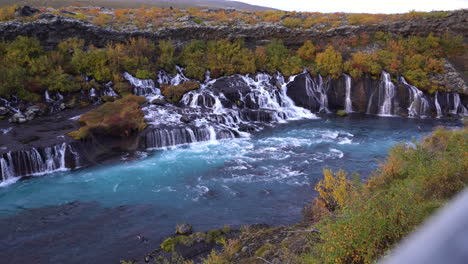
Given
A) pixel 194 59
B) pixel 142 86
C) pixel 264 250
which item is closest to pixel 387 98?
pixel 194 59

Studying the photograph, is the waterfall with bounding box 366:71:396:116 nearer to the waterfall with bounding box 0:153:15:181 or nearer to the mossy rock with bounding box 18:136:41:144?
→ the mossy rock with bounding box 18:136:41:144

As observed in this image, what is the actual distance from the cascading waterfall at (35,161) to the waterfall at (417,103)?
76.9ft

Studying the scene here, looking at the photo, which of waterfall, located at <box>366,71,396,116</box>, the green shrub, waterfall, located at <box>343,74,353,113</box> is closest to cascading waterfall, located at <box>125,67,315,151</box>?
waterfall, located at <box>343,74,353,113</box>

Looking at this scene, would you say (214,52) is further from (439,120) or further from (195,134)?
(439,120)

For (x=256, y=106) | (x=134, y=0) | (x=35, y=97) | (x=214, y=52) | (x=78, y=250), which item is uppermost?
(x=134, y=0)

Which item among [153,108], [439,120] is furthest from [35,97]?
[439,120]

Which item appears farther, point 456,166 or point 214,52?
point 214,52

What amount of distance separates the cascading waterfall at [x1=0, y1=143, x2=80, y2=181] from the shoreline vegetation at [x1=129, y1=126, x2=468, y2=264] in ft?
29.8

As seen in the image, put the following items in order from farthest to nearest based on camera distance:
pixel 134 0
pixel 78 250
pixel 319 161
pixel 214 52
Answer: pixel 134 0, pixel 214 52, pixel 319 161, pixel 78 250

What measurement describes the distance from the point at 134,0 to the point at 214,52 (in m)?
50.7

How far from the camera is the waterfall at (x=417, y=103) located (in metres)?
26.2

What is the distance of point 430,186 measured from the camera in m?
8.16

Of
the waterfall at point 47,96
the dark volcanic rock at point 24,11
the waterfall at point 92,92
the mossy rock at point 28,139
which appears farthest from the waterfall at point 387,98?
the dark volcanic rock at point 24,11

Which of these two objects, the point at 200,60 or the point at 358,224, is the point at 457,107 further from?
the point at 358,224
